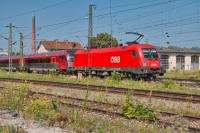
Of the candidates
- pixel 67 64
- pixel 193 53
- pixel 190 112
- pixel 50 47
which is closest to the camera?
pixel 190 112

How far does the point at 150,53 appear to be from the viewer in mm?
28812

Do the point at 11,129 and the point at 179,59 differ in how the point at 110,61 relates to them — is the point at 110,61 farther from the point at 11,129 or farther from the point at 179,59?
the point at 179,59

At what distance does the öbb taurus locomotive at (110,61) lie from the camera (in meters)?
28.0

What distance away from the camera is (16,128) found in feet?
27.8

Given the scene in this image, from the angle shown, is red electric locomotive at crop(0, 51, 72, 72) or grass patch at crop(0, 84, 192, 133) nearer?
grass patch at crop(0, 84, 192, 133)

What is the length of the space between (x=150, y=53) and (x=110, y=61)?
414 centimetres

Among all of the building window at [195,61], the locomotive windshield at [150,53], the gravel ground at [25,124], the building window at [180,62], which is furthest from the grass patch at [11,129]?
the building window at [195,61]

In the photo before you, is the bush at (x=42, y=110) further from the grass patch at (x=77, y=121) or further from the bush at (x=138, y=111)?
the bush at (x=138, y=111)

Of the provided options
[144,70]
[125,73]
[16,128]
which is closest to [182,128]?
[16,128]

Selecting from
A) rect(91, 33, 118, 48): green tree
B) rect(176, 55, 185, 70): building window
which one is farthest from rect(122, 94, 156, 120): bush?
rect(91, 33, 118, 48): green tree

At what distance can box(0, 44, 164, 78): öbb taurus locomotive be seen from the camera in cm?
2802

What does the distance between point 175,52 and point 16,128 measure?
64859mm

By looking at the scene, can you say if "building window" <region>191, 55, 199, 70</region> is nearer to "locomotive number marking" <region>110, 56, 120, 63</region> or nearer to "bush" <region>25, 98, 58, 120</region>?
"locomotive number marking" <region>110, 56, 120, 63</region>

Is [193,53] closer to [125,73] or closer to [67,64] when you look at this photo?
[67,64]
